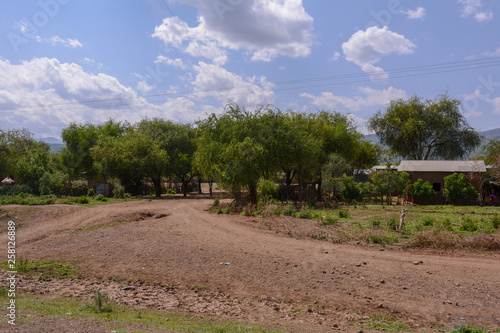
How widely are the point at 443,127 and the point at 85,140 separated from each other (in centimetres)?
5135

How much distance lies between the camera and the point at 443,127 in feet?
173

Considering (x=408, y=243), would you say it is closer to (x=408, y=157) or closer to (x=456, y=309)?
(x=456, y=309)

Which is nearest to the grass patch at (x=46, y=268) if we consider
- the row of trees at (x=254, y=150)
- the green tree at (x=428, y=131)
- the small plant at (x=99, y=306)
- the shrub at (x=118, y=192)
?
the small plant at (x=99, y=306)

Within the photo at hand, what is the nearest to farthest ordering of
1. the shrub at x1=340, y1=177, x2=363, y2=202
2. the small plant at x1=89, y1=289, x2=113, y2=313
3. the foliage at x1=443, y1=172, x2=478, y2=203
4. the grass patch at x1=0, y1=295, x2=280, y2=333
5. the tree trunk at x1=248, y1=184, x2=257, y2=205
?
the grass patch at x1=0, y1=295, x2=280, y2=333
the small plant at x1=89, y1=289, x2=113, y2=313
the tree trunk at x1=248, y1=184, x2=257, y2=205
the foliage at x1=443, y1=172, x2=478, y2=203
the shrub at x1=340, y1=177, x2=363, y2=202

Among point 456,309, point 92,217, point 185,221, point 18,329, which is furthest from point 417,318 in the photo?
point 92,217

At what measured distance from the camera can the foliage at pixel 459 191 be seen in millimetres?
30312

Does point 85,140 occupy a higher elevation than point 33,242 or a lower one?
higher

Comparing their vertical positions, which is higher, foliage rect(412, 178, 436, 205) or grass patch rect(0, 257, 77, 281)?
foliage rect(412, 178, 436, 205)

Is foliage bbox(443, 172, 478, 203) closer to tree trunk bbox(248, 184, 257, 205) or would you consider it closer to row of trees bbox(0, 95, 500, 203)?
row of trees bbox(0, 95, 500, 203)

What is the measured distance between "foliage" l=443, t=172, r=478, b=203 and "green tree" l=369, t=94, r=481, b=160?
23.7 m

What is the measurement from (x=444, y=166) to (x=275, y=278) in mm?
33318

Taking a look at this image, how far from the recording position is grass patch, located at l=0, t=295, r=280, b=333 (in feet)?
21.5

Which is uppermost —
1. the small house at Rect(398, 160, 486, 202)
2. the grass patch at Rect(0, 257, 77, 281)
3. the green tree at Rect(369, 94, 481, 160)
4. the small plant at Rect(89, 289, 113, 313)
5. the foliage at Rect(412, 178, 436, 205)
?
the green tree at Rect(369, 94, 481, 160)

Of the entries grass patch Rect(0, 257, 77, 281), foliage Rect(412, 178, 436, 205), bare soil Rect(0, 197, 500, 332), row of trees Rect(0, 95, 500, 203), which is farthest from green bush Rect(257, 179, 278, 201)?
grass patch Rect(0, 257, 77, 281)
